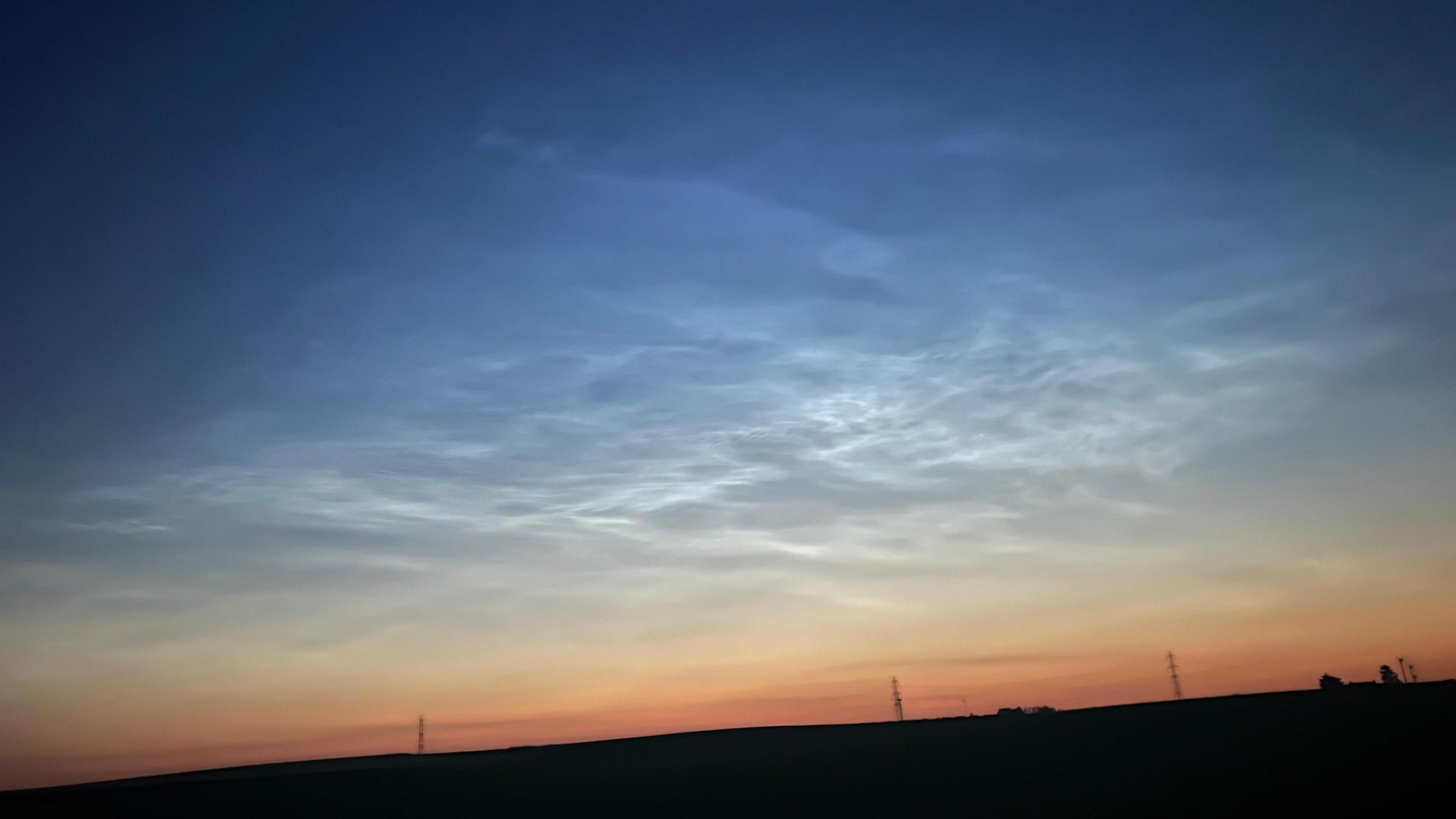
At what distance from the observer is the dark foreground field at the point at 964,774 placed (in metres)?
26.2

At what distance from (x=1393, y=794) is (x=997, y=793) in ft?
33.8

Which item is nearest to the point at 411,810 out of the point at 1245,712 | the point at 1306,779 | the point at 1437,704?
the point at 1306,779

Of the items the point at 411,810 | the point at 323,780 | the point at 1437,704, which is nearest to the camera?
the point at 411,810

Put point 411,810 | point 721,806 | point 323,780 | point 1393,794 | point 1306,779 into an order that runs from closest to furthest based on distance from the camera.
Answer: point 1393,794, point 1306,779, point 721,806, point 411,810, point 323,780

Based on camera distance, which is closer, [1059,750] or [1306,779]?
[1306,779]

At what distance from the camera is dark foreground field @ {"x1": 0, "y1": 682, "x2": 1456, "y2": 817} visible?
85.9 ft

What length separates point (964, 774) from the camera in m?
31.1

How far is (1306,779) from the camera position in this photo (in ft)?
87.5

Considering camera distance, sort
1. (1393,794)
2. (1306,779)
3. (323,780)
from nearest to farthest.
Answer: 1. (1393,794)
2. (1306,779)
3. (323,780)

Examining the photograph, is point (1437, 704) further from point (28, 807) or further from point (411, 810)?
point (28, 807)

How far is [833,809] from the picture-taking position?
2736cm

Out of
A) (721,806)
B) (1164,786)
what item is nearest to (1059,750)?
(1164,786)

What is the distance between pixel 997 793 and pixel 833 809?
5.20 m

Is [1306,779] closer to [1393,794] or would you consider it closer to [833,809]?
[1393,794]
